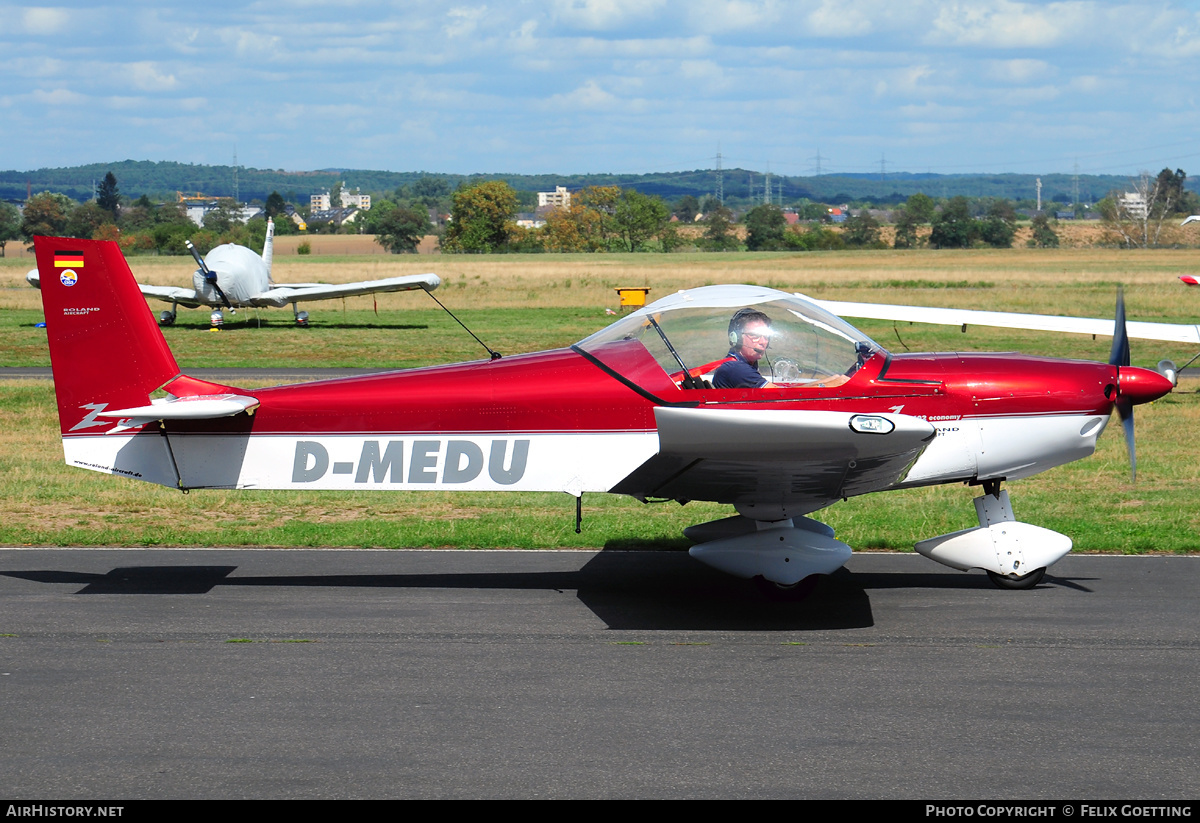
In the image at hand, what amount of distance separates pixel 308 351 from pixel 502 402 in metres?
22.1

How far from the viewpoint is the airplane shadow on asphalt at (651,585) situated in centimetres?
744

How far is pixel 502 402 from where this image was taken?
7645 millimetres

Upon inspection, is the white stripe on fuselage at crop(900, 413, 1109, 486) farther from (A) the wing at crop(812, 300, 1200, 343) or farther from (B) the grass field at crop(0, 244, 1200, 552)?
(A) the wing at crop(812, 300, 1200, 343)

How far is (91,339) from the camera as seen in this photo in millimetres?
7977

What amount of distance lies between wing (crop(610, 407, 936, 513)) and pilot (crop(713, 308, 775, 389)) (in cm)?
62

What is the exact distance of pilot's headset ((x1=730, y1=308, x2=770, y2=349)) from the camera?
738 centimetres

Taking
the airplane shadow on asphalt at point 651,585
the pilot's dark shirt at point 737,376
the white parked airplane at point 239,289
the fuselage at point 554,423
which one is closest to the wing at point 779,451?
the fuselage at point 554,423

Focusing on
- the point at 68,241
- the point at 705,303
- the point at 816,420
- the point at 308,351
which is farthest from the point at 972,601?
the point at 308,351

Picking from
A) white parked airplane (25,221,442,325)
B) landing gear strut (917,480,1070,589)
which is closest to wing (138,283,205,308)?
white parked airplane (25,221,442,325)

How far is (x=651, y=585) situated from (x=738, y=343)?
202cm

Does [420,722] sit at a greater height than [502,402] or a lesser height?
lesser

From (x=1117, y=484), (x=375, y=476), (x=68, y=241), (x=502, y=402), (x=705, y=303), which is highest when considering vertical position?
(x=68, y=241)
